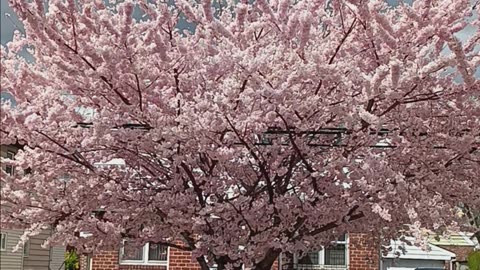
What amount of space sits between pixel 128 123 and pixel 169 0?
1.46m

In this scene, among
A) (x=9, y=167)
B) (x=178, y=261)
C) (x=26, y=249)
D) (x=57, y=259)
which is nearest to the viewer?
(x=9, y=167)

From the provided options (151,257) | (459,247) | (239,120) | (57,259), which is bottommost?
(57,259)

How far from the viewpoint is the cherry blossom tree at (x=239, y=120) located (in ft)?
22.3

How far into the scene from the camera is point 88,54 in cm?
673

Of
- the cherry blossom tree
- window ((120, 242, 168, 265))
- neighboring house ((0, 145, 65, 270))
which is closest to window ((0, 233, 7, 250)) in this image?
neighboring house ((0, 145, 65, 270))

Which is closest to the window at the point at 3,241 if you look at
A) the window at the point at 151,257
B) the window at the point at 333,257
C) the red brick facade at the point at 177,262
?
the red brick facade at the point at 177,262

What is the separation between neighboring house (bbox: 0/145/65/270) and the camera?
7594mm

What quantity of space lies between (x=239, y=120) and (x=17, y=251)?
3552mm

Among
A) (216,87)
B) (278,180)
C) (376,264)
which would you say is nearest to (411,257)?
(376,264)

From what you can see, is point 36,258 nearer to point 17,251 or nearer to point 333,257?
point 17,251

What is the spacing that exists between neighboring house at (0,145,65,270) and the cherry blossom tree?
0.29m

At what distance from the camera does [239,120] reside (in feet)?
22.3

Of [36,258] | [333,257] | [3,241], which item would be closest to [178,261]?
[36,258]

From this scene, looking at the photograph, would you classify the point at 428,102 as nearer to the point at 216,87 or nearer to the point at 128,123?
the point at 216,87
